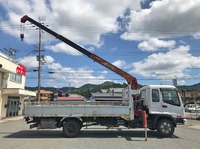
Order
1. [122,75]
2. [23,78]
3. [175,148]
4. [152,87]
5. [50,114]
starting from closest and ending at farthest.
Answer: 1. [175,148]
2. [50,114]
3. [152,87]
4. [122,75]
5. [23,78]

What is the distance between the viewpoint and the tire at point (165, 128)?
8531 millimetres

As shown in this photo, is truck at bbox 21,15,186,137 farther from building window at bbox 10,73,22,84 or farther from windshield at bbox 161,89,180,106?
building window at bbox 10,73,22,84

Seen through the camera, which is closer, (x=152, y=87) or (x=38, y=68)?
(x=152, y=87)

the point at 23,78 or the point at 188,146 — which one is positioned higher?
the point at 23,78

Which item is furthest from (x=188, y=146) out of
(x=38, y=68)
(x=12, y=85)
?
(x=12, y=85)

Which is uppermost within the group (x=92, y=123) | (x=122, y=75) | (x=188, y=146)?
(x=122, y=75)

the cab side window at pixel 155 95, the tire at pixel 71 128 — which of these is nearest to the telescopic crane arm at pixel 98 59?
the cab side window at pixel 155 95

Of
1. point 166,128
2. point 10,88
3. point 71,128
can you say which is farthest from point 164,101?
point 10,88

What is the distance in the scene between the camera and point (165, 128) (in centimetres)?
857

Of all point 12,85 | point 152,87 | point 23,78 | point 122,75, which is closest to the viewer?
point 152,87

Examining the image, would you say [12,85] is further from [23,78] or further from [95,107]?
[95,107]

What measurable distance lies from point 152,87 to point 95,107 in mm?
3561

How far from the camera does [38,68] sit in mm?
21422

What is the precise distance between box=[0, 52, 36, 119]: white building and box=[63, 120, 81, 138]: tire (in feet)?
41.1
